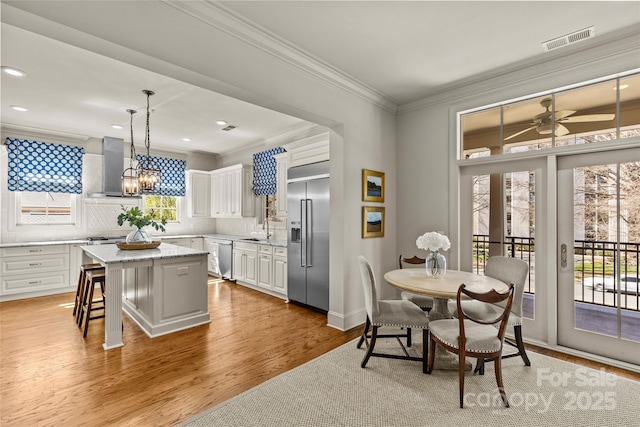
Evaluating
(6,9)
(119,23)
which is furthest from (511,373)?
(6,9)

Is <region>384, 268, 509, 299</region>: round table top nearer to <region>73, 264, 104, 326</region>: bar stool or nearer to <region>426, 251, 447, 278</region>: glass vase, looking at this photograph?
<region>426, 251, 447, 278</region>: glass vase

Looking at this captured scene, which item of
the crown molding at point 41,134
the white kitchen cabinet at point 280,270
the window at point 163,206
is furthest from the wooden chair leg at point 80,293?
the crown molding at point 41,134

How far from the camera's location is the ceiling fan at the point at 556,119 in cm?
302

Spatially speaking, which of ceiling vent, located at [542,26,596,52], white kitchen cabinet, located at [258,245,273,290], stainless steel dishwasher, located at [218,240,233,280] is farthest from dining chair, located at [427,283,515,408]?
stainless steel dishwasher, located at [218,240,233,280]

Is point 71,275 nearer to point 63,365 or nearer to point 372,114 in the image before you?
point 63,365

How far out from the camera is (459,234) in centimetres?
383

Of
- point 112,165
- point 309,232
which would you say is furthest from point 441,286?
point 112,165

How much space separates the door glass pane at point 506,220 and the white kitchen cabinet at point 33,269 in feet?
21.2

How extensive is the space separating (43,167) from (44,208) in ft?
2.44

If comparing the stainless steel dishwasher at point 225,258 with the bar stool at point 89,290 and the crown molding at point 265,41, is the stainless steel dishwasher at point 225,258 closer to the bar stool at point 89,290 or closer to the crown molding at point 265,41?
the bar stool at point 89,290

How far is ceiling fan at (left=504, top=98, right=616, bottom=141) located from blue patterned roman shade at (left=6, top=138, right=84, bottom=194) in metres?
7.15

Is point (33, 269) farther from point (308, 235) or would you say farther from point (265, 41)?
point (265, 41)

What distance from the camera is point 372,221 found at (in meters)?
A: 4.02

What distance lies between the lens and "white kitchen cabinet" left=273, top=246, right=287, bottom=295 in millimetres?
4955
